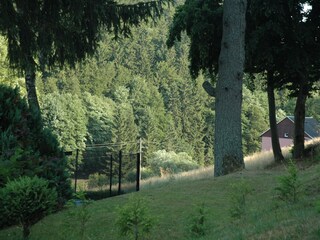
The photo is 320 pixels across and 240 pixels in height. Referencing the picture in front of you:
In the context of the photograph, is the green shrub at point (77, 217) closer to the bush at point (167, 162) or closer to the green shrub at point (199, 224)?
the green shrub at point (199, 224)

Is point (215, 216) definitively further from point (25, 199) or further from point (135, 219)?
point (25, 199)

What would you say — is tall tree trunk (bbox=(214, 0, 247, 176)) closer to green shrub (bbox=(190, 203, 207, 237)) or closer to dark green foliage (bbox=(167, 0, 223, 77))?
dark green foliage (bbox=(167, 0, 223, 77))

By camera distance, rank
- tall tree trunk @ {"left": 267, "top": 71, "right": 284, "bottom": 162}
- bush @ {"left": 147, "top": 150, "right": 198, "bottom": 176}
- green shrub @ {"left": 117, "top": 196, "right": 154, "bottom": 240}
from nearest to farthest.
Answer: green shrub @ {"left": 117, "top": 196, "right": 154, "bottom": 240} → tall tree trunk @ {"left": 267, "top": 71, "right": 284, "bottom": 162} → bush @ {"left": 147, "top": 150, "right": 198, "bottom": 176}

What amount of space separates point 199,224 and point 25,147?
3528 millimetres

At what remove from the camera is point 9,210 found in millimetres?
5590

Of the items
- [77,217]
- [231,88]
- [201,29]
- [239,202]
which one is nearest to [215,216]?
[239,202]

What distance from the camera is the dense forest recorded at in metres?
79.3

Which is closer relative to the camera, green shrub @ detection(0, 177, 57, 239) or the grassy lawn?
the grassy lawn

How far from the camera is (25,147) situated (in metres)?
7.79

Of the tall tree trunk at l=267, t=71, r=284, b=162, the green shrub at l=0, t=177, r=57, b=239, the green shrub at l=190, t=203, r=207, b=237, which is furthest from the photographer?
the tall tree trunk at l=267, t=71, r=284, b=162

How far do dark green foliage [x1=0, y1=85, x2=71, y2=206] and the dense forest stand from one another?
203ft

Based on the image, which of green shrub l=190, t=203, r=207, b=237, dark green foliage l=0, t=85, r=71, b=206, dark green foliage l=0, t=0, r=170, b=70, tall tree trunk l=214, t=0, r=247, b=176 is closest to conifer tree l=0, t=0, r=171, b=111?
dark green foliage l=0, t=0, r=170, b=70

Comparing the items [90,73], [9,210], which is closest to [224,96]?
[9,210]

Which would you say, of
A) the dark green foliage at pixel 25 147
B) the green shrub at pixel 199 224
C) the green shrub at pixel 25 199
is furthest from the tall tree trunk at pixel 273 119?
the green shrub at pixel 25 199
